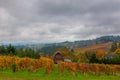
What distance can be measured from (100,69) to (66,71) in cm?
816

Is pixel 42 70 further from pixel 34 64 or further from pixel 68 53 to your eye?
pixel 68 53

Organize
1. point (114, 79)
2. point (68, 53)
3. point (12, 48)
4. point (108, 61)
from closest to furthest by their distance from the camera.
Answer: point (114, 79) → point (108, 61) → point (12, 48) → point (68, 53)

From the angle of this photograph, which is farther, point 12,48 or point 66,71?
point 12,48

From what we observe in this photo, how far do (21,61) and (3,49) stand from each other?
4814 cm

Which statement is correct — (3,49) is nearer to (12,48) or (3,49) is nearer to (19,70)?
(12,48)

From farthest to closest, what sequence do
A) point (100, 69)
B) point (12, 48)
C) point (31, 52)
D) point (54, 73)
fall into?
point (31, 52), point (12, 48), point (100, 69), point (54, 73)

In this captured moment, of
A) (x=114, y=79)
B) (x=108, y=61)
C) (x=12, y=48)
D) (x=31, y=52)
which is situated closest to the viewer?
(x=114, y=79)

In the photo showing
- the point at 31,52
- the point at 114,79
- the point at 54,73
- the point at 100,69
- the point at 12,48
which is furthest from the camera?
the point at 31,52

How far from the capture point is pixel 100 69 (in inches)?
2261

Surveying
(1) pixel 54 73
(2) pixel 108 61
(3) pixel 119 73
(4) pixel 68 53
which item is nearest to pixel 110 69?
(3) pixel 119 73

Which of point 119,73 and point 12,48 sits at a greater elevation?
point 12,48

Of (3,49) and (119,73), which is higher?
(3,49)

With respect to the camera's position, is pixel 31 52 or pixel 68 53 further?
pixel 68 53

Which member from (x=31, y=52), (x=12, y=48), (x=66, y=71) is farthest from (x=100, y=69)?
(x=31, y=52)
